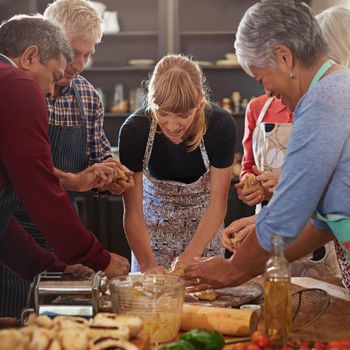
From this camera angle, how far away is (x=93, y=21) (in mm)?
2619

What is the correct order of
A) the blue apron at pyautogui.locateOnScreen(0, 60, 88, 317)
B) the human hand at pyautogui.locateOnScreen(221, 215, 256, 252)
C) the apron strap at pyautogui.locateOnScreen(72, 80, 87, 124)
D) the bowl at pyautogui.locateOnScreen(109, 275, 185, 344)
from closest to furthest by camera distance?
the bowl at pyautogui.locateOnScreen(109, 275, 185, 344)
the human hand at pyautogui.locateOnScreen(221, 215, 256, 252)
the blue apron at pyautogui.locateOnScreen(0, 60, 88, 317)
the apron strap at pyautogui.locateOnScreen(72, 80, 87, 124)

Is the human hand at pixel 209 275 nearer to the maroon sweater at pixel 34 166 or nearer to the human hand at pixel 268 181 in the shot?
the maroon sweater at pixel 34 166

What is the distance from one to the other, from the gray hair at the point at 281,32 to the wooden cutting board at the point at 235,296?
71 cm

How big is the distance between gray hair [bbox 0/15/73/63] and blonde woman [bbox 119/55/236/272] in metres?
0.59

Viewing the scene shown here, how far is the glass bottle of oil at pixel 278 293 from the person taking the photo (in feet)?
5.35

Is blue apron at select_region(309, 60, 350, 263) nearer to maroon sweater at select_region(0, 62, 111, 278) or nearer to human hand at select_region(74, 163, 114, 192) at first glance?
maroon sweater at select_region(0, 62, 111, 278)

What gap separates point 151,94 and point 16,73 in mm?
812

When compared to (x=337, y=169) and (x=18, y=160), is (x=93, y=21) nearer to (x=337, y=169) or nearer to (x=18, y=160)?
(x=18, y=160)

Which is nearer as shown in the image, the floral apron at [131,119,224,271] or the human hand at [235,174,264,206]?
the human hand at [235,174,264,206]

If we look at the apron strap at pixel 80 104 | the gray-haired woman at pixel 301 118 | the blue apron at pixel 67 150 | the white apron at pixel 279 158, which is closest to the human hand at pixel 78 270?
the gray-haired woman at pixel 301 118

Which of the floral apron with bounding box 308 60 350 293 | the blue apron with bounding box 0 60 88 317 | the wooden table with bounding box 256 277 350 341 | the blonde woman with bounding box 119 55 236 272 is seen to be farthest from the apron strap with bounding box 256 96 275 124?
the floral apron with bounding box 308 60 350 293

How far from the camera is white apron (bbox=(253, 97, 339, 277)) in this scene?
299cm

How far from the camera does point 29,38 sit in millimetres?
1979

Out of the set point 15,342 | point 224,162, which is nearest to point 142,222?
point 224,162
